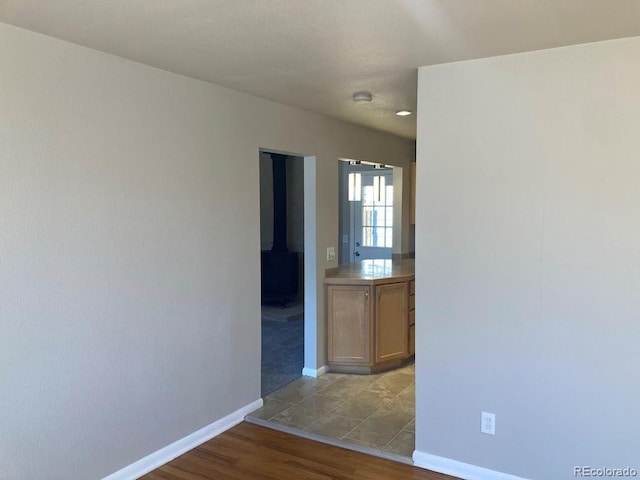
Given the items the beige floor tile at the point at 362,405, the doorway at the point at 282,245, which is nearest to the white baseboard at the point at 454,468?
the beige floor tile at the point at 362,405

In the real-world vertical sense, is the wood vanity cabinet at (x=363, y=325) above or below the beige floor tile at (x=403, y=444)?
above

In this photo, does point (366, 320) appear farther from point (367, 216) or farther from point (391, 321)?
point (367, 216)

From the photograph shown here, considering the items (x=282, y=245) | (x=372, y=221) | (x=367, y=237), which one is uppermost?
(x=372, y=221)

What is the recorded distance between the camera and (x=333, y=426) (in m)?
3.46

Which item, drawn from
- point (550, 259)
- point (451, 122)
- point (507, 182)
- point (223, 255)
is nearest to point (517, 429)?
point (550, 259)

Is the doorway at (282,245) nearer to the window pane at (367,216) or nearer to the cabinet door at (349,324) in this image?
the window pane at (367,216)

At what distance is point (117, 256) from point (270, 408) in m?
1.80

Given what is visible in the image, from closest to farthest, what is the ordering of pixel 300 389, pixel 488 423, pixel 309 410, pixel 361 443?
pixel 488 423
pixel 361 443
pixel 309 410
pixel 300 389

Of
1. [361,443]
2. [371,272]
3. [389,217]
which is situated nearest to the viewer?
[361,443]

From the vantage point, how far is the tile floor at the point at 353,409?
3.30 metres

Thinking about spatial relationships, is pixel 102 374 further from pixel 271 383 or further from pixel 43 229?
pixel 271 383

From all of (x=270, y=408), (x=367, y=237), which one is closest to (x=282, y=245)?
(x=367, y=237)

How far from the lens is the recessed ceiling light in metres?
3.46

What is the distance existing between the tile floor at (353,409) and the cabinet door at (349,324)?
20 centimetres
